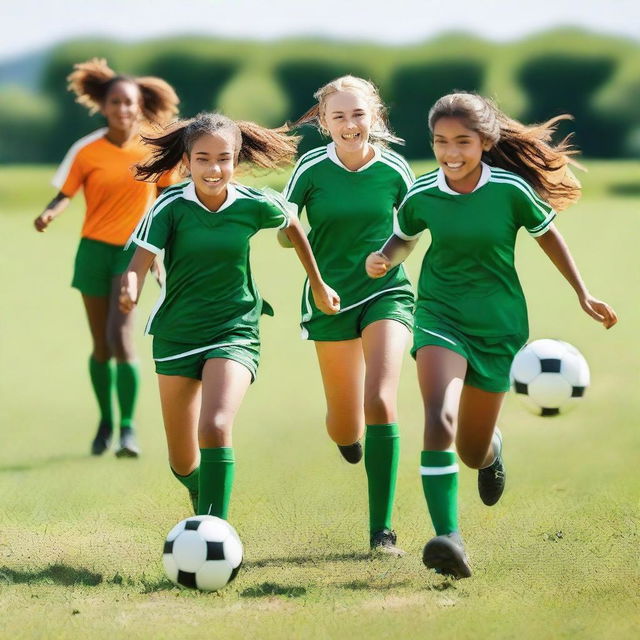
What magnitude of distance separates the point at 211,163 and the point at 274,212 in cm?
38

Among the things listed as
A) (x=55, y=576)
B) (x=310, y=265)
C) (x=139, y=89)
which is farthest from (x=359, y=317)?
(x=139, y=89)

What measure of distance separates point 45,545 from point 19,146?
130 ft

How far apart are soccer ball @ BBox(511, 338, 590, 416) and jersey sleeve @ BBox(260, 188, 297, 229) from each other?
1286 millimetres

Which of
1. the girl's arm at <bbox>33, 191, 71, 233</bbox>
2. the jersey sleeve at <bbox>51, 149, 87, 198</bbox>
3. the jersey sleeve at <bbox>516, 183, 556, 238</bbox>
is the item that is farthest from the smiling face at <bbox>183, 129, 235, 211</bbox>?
the jersey sleeve at <bbox>51, 149, 87, 198</bbox>

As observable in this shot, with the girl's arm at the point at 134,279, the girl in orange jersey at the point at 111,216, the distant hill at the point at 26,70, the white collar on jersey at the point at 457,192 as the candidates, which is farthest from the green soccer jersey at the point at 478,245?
the distant hill at the point at 26,70

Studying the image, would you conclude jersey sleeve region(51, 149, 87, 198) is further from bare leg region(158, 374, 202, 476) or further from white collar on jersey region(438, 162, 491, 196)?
white collar on jersey region(438, 162, 491, 196)

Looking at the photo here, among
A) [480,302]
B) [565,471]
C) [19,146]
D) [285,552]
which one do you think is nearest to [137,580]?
[285,552]

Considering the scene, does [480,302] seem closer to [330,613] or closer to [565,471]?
[330,613]

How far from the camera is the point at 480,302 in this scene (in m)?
5.87

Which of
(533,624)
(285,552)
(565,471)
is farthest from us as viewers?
(565,471)

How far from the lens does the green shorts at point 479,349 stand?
584 cm

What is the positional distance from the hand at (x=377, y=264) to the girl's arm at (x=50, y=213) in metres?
3.14

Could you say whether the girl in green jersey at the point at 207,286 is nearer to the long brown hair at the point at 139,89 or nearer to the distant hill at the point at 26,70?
the long brown hair at the point at 139,89

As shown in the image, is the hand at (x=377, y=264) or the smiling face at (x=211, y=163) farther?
the hand at (x=377, y=264)
